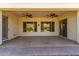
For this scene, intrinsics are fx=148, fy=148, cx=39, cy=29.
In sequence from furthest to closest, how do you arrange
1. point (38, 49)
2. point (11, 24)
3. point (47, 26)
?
point (47, 26) → point (11, 24) → point (38, 49)

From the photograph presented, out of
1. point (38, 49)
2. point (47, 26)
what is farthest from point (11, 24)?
point (38, 49)

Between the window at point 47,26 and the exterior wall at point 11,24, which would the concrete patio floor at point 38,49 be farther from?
the window at point 47,26

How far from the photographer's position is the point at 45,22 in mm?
21859

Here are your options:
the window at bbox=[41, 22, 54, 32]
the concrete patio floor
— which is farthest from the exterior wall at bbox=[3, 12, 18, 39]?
the window at bbox=[41, 22, 54, 32]

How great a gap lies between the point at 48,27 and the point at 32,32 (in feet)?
8.22

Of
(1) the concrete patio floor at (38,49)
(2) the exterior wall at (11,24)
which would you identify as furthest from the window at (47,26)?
(1) the concrete patio floor at (38,49)

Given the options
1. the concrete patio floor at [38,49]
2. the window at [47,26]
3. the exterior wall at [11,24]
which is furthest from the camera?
the window at [47,26]

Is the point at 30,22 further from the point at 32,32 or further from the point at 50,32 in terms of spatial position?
the point at 50,32

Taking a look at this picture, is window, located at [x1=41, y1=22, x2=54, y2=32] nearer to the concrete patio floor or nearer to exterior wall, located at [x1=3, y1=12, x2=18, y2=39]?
exterior wall, located at [x1=3, y1=12, x2=18, y2=39]

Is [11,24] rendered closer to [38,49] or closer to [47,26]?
[47,26]

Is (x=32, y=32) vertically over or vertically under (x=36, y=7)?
under

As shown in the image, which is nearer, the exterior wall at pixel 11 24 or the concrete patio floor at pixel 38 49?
the concrete patio floor at pixel 38 49

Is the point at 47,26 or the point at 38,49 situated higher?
the point at 47,26

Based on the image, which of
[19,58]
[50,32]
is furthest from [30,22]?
[19,58]
